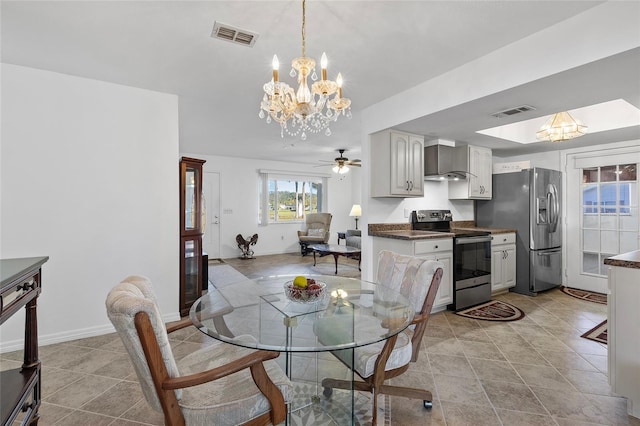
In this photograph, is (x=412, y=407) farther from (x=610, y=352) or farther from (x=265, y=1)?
(x=265, y=1)

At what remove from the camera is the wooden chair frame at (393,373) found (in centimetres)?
156

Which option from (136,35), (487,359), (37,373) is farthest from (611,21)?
(37,373)

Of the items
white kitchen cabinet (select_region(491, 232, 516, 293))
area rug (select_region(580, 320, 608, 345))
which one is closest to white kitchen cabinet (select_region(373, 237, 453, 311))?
white kitchen cabinet (select_region(491, 232, 516, 293))

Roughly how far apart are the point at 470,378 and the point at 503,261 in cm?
250

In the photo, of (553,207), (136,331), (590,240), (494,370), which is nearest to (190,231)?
(136,331)

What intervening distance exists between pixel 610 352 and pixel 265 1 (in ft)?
9.99

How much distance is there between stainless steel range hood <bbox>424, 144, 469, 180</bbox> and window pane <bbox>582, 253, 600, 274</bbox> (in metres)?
2.18

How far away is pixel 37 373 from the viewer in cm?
160

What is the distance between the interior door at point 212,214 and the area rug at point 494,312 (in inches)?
212

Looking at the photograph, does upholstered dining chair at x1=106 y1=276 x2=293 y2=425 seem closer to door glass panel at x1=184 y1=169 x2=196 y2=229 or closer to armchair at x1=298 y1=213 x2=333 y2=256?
door glass panel at x1=184 y1=169 x2=196 y2=229

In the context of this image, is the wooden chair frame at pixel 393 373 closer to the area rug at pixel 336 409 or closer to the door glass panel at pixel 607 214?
the area rug at pixel 336 409

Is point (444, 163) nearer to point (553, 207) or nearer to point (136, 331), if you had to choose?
point (553, 207)

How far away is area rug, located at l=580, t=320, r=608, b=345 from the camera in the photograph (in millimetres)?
2783

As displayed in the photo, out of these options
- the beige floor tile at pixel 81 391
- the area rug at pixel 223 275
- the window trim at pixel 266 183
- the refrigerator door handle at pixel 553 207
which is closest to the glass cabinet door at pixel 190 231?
the area rug at pixel 223 275
